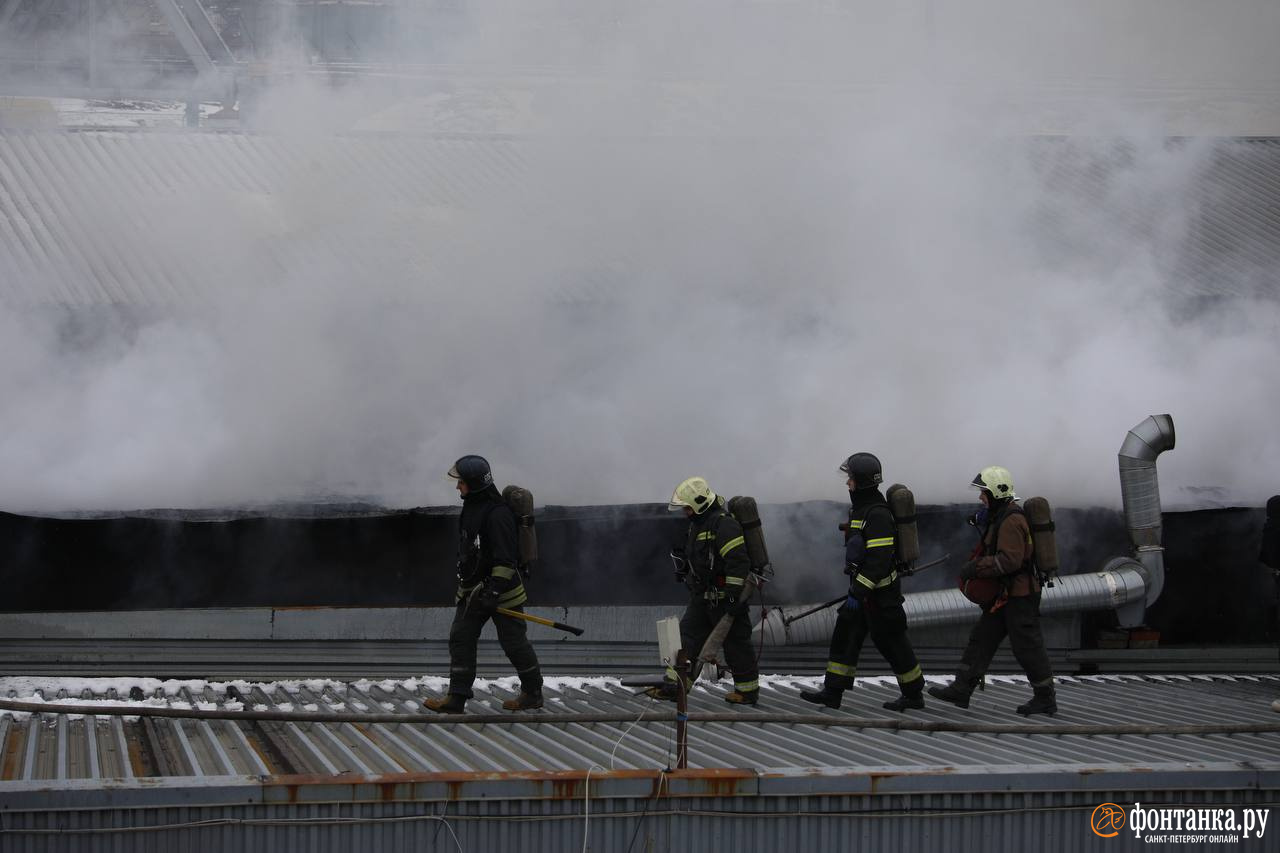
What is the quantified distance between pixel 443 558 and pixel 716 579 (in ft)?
6.76

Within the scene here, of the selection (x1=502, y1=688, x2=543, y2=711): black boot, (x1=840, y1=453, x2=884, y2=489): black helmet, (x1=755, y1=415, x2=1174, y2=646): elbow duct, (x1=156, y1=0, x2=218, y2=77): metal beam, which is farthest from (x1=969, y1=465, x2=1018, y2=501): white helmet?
(x1=156, y1=0, x2=218, y2=77): metal beam

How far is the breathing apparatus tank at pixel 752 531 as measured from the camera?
579cm

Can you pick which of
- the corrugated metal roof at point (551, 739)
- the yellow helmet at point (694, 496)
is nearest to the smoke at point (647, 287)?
the corrugated metal roof at point (551, 739)

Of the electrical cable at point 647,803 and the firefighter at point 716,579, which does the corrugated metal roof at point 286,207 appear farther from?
the electrical cable at point 647,803

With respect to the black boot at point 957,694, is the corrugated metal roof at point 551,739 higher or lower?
lower

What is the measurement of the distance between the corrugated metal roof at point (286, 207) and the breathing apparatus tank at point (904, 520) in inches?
137

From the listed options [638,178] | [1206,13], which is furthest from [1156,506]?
[1206,13]

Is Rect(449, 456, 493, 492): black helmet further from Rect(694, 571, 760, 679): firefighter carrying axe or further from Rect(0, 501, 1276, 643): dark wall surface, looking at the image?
Rect(0, 501, 1276, 643): dark wall surface

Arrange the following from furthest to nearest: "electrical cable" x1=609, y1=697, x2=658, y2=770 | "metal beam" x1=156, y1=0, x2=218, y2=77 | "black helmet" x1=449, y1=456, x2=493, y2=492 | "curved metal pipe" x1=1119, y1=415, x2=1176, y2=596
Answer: "metal beam" x1=156, y1=0, x2=218, y2=77 → "curved metal pipe" x1=1119, y1=415, x2=1176, y2=596 → "black helmet" x1=449, y1=456, x2=493, y2=492 → "electrical cable" x1=609, y1=697, x2=658, y2=770

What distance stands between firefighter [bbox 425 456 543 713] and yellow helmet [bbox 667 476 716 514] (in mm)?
760

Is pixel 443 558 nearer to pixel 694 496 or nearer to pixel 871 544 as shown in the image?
pixel 694 496

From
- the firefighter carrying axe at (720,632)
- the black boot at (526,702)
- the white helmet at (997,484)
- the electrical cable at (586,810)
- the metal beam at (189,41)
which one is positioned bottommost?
the electrical cable at (586,810)

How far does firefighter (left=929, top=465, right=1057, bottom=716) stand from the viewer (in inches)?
215

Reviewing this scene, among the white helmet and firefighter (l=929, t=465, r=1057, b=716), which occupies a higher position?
the white helmet
